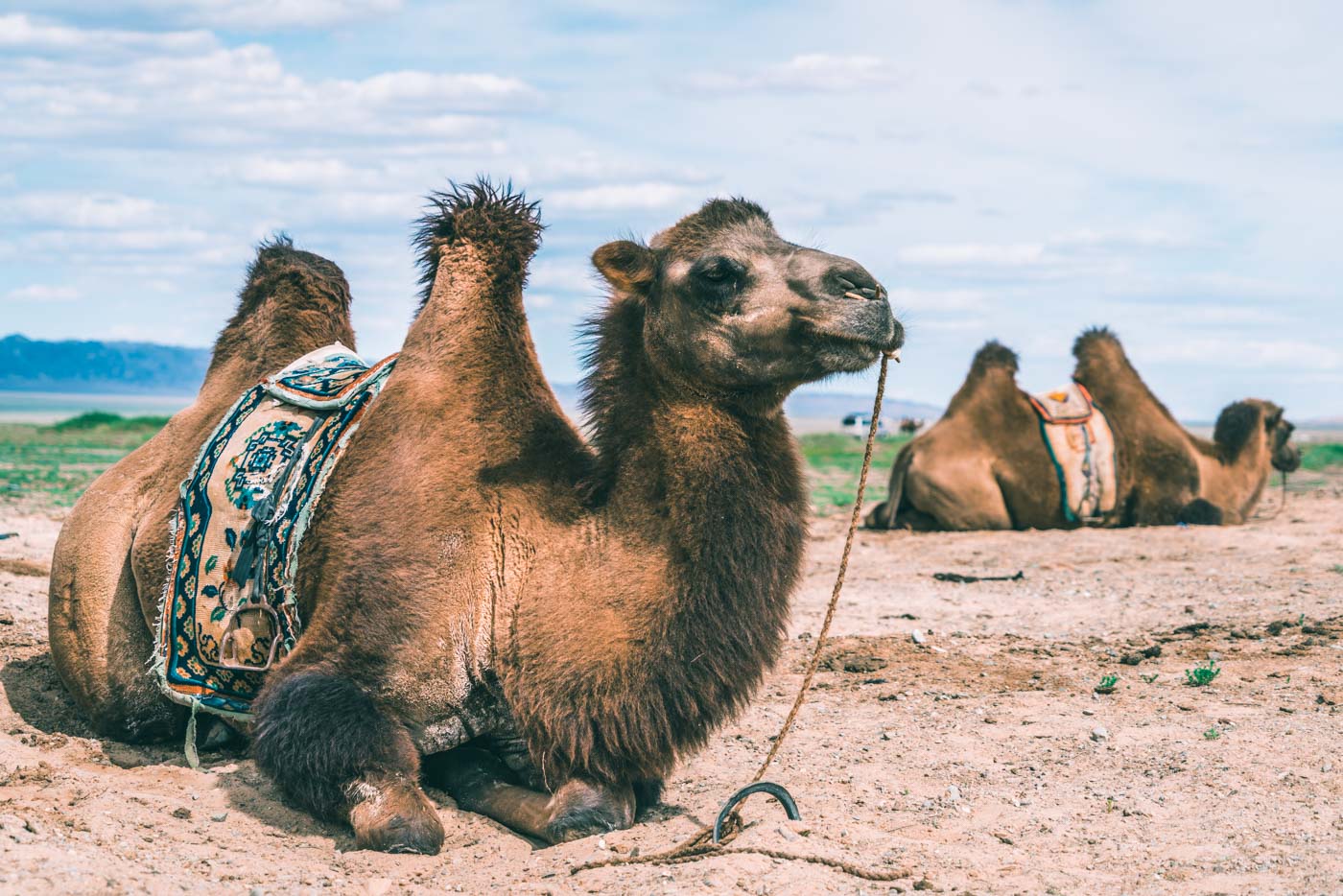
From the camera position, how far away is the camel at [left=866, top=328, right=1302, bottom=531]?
43.1 feet

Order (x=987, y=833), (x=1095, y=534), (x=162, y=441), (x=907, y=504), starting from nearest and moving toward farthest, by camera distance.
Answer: (x=987, y=833) → (x=162, y=441) → (x=1095, y=534) → (x=907, y=504)

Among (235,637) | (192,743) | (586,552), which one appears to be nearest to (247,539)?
(235,637)

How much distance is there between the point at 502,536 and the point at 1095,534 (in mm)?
9196

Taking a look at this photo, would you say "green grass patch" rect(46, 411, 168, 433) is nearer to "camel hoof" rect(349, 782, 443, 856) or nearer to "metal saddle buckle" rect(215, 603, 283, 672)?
"metal saddle buckle" rect(215, 603, 283, 672)

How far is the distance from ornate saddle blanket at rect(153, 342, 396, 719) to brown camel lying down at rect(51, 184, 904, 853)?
0.47 feet

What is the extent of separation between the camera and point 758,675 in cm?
434

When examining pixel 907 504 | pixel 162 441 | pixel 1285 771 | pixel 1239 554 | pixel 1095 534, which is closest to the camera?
pixel 1285 771

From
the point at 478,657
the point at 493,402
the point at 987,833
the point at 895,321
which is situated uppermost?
the point at 895,321

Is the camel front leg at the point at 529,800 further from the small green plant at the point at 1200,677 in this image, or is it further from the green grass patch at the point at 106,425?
the green grass patch at the point at 106,425

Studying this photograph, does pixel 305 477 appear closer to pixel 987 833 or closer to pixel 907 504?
pixel 987 833

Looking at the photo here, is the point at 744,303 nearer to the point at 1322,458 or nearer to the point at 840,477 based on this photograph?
the point at 840,477

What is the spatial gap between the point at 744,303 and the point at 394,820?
195 cm

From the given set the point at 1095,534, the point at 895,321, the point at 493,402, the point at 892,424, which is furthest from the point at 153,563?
the point at 892,424

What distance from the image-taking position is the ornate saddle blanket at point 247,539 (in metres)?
4.88
